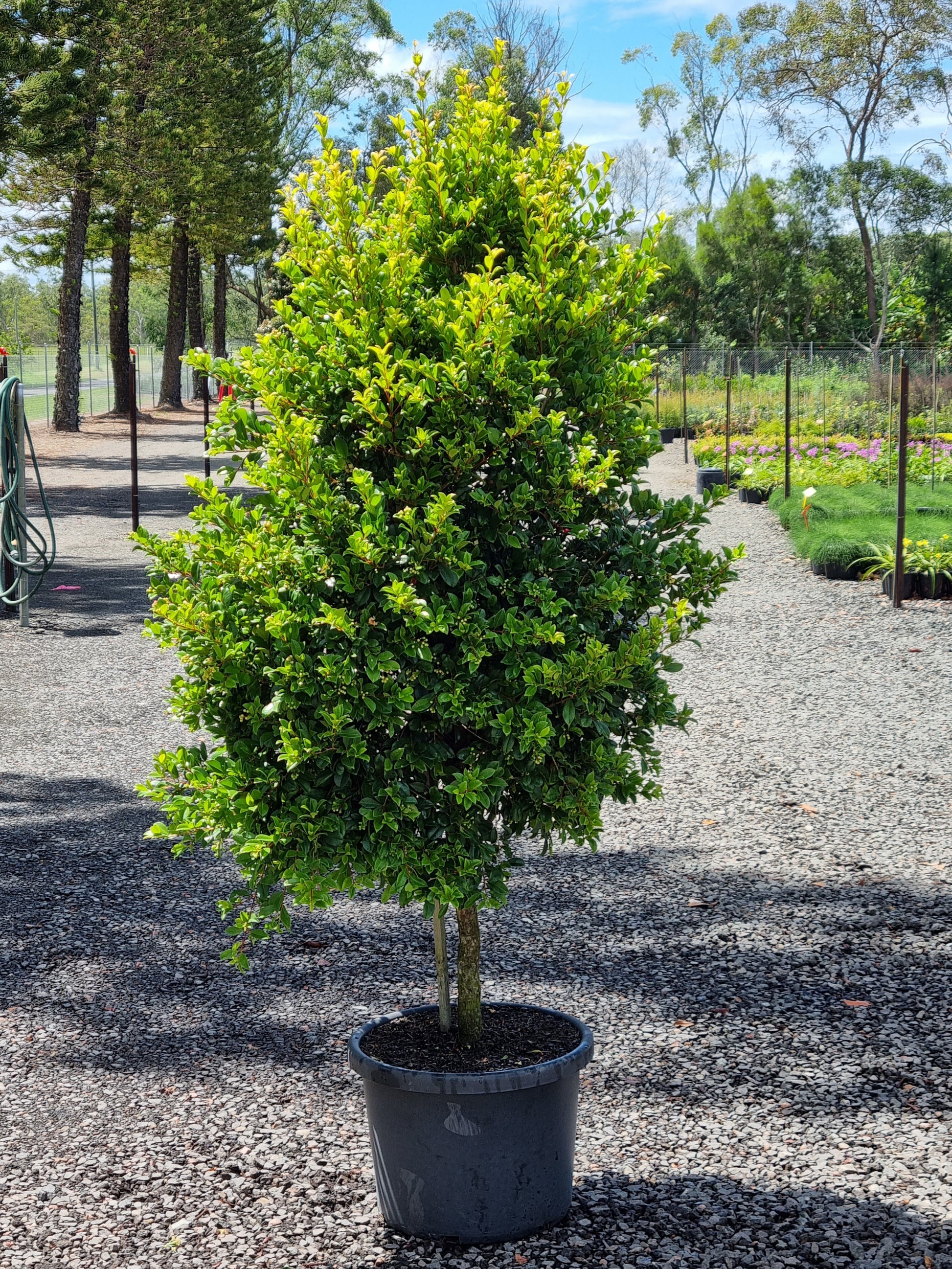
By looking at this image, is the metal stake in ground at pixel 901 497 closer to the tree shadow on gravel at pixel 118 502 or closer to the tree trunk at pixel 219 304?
the tree shadow on gravel at pixel 118 502

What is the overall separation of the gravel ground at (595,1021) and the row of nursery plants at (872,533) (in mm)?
3859

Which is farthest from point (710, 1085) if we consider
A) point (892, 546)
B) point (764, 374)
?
point (764, 374)

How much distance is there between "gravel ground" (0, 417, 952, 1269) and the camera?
248 cm

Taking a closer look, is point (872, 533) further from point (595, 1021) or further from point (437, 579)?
point (437, 579)

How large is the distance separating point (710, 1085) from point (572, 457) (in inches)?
68.0

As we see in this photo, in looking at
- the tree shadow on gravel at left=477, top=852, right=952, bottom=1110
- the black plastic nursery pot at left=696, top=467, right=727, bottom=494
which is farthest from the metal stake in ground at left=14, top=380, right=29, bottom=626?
the black plastic nursery pot at left=696, top=467, right=727, bottom=494

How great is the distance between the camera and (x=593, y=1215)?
8.25 ft

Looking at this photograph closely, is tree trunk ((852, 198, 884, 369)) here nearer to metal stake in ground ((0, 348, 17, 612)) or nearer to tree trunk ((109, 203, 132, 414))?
tree trunk ((109, 203, 132, 414))

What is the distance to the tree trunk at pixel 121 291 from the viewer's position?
2822 centimetres

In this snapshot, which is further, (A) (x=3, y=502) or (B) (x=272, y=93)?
(B) (x=272, y=93)

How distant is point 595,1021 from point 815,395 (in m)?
20.5

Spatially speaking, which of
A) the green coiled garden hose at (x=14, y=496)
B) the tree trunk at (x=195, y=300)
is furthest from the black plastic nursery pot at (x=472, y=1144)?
the tree trunk at (x=195, y=300)

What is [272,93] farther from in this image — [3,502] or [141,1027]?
[141,1027]

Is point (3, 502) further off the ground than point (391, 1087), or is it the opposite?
point (3, 502)
